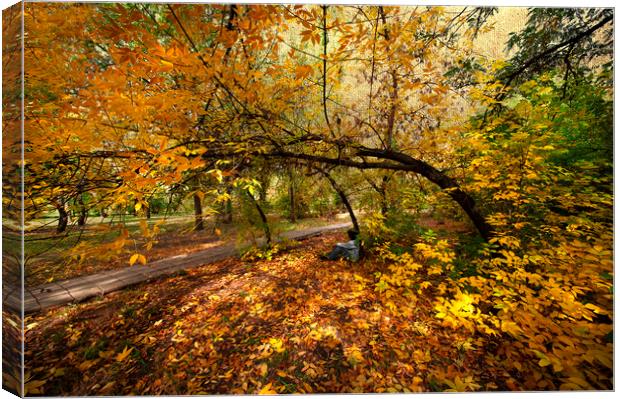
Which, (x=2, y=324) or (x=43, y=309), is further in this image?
(x=43, y=309)

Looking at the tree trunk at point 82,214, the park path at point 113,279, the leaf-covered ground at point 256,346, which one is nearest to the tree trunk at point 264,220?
the park path at point 113,279

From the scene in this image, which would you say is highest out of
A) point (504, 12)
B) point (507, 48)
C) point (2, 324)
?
point (504, 12)

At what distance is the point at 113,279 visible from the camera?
2666mm

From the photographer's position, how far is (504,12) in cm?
156

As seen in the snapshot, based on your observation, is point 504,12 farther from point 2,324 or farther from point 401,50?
point 2,324

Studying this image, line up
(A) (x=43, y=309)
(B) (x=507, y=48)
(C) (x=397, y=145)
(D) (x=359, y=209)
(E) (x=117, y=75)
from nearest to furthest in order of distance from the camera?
(E) (x=117, y=75) → (B) (x=507, y=48) → (A) (x=43, y=309) → (C) (x=397, y=145) → (D) (x=359, y=209)

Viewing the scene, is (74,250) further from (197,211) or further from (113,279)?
(113,279)

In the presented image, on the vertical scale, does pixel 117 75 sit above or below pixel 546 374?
above

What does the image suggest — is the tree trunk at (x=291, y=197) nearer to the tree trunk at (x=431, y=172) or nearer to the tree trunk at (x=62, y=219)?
the tree trunk at (x=431, y=172)

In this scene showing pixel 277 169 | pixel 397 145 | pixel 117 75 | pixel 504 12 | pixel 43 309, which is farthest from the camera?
pixel 277 169

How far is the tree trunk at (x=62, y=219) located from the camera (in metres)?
1.48

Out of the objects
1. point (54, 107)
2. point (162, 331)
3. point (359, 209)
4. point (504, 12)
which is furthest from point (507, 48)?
point (162, 331)

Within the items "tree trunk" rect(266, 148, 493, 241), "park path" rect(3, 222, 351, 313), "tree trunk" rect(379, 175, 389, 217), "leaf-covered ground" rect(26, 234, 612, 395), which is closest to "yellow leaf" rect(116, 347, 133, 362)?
"leaf-covered ground" rect(26, 234, 612, 395)

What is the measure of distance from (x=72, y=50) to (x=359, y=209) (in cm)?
352
